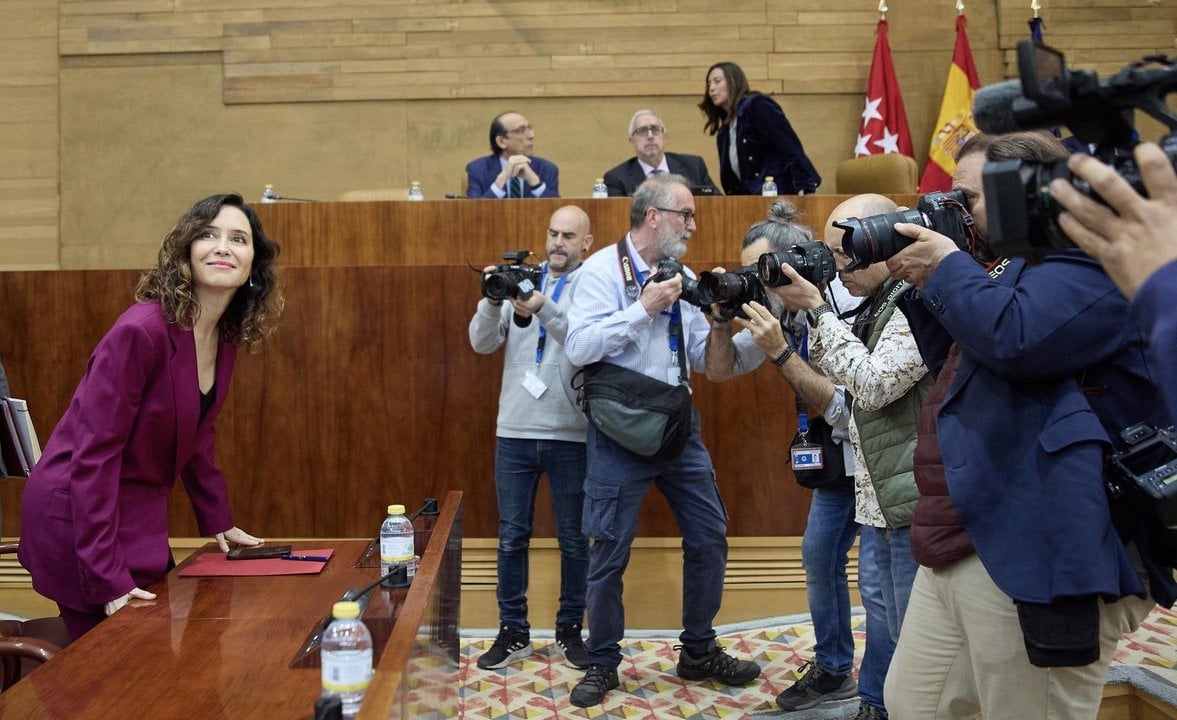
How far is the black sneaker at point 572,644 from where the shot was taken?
3225mm

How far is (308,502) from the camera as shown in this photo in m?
3.66

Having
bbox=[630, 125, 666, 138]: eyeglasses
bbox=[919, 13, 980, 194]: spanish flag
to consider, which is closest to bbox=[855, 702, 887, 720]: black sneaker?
bbox=[630, 125, 666, 138]: eyeglasses

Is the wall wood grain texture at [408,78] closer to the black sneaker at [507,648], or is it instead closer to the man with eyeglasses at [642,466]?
the man with eyeglasses at [642,466]

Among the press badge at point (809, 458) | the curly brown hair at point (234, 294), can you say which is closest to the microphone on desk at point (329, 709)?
the curly brown hair at point (234, 294)

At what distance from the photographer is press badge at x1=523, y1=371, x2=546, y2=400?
10.8ft

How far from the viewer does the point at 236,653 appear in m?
1.62

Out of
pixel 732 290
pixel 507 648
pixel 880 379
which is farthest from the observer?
pixel 507 648

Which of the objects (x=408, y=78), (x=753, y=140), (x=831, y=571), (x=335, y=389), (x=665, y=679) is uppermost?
(x=408, y=78)

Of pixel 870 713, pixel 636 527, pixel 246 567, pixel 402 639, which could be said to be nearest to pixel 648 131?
pixel 636 527

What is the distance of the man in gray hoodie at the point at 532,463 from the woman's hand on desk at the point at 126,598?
4.88 feet

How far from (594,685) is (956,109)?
14.1 ft

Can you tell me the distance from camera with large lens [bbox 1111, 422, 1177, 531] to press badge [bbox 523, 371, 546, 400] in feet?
6.73

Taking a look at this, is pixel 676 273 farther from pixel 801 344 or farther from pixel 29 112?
pixel 29 112

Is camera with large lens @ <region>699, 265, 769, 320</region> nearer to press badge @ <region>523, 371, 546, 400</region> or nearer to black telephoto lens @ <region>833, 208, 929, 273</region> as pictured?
black telephoto lens @ <region>833, 208, 929, 273</region>
